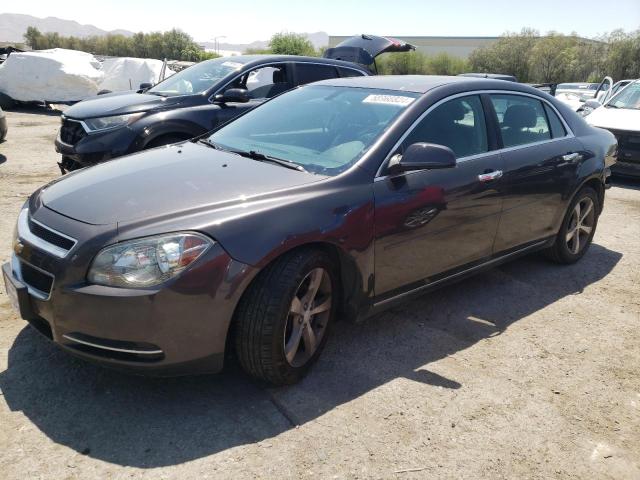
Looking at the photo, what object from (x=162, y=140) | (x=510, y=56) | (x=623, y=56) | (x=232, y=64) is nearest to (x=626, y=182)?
(x=232, y=64)

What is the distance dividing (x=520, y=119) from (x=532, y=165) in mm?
403

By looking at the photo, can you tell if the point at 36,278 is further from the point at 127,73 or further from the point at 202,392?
the point at 127,73

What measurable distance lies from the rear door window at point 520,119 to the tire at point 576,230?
77cm

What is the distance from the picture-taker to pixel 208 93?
6.48 meters

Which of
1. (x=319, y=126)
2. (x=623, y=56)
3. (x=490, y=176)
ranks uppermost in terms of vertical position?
(x=623, y=56)

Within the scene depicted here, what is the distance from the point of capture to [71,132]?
240 inches

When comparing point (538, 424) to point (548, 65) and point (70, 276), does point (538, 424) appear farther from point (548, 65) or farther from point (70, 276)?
point (548, 65)

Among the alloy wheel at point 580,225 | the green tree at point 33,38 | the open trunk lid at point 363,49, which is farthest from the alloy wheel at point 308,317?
the green tree at point 33,38

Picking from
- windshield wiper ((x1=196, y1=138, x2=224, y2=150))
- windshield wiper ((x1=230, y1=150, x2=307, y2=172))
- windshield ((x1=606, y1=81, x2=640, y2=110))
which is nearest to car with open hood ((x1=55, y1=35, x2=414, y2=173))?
windshield wiper ((x1=196, y1=138, x2=224, y2=150))

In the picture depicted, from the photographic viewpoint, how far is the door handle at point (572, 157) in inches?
183

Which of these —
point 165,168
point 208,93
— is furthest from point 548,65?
point 165,168

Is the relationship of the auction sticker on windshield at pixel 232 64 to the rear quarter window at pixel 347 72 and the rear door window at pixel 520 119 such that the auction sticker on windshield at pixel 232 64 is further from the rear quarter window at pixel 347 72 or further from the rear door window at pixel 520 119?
the rear door window at pixel 520 119

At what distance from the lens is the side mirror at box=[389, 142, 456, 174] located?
127 inches

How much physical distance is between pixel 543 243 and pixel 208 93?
4020 mm
